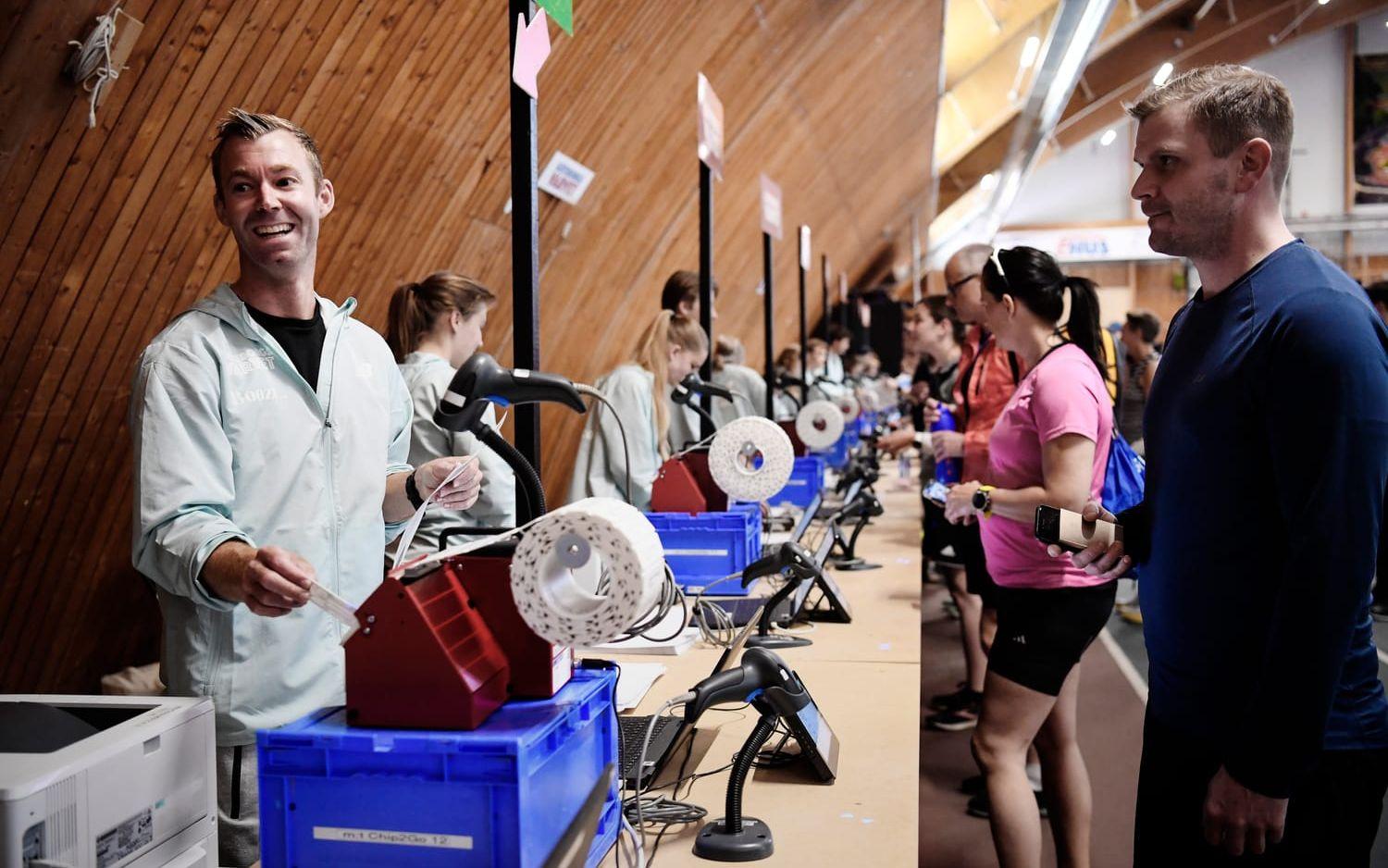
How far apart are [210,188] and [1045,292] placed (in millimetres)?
2572

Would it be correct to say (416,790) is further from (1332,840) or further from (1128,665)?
(1128,665)

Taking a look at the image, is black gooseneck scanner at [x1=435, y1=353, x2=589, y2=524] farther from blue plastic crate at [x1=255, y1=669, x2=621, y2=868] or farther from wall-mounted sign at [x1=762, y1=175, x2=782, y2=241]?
wall-mounted sign at [x1=762, y1=175, x2=782, y2=241]

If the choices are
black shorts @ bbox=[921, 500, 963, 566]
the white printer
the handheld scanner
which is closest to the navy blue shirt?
the handheld scanner

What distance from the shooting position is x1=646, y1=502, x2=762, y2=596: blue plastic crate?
330 cm

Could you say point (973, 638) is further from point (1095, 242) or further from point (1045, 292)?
point (1095, 242)

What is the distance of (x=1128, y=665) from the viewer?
6.02 m

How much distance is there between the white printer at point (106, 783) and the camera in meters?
1.11

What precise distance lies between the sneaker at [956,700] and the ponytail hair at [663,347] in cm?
181

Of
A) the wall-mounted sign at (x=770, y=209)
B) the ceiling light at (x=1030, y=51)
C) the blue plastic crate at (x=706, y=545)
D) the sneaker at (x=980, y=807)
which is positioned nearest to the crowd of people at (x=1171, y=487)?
the blue plastic crate at (x=706, y=545)

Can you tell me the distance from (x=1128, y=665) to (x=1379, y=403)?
4.97m

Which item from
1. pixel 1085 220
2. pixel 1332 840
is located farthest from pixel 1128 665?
pixel 1085 220

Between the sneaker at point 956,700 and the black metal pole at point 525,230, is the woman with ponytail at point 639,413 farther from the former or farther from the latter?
the black metal pole at point 525,230

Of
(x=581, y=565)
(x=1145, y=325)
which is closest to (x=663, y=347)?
(x=581, y=565)

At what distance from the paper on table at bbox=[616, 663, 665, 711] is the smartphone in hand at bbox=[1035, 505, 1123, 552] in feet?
2.75
